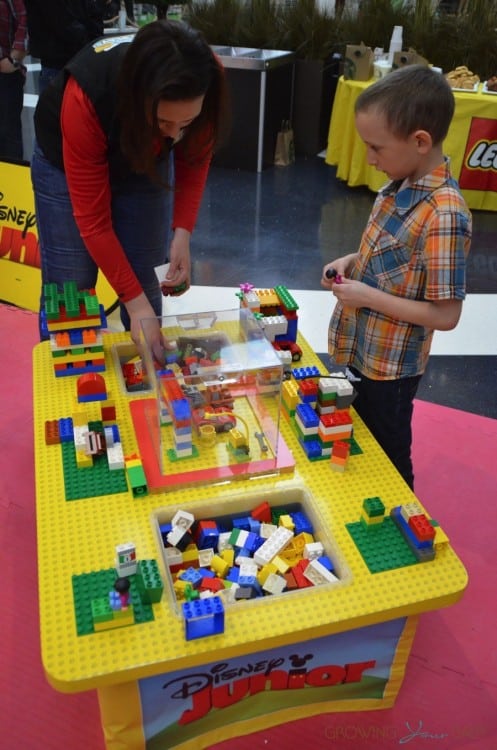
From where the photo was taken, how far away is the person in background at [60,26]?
2717 millimetres

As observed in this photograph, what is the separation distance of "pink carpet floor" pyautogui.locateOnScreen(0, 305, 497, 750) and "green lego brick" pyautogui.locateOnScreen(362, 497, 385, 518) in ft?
1.41

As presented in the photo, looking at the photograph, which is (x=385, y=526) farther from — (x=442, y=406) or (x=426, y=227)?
(x=442, y=406)

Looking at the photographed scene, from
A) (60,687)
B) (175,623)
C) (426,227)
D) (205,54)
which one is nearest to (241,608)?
(175,623)

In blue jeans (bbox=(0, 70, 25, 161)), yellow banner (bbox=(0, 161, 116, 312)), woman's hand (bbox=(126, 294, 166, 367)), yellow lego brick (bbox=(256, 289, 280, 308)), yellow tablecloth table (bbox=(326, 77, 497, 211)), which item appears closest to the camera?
woman's hand (bbox=(126, 294, 166, 367))

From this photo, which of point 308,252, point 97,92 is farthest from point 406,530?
point 308,252

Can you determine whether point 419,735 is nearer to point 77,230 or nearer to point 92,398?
point 92,398

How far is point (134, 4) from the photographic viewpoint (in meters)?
6.36

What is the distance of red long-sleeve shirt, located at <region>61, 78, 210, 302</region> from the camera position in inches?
51.8

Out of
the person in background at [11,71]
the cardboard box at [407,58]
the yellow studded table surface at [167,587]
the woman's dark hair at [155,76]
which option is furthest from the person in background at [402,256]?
the cardboard box at [407,58]

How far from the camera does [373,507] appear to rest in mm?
1195

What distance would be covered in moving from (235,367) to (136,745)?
0.73 m

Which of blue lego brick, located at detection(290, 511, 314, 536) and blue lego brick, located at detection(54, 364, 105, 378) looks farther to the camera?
blue lego brick, located at detection(54, 364, 105, 378)

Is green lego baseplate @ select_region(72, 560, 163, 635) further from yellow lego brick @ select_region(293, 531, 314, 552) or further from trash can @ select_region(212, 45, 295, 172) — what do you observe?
trash can @ select_region(212, 45, 295, 172)

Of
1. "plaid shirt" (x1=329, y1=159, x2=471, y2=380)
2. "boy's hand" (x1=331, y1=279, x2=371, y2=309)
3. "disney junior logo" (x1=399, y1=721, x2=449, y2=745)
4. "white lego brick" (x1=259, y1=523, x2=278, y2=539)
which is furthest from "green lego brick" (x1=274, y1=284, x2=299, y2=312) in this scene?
"disney junior logo" (x1=399, y1=721, x2=449, y2=745)
